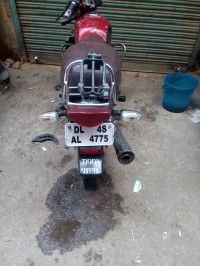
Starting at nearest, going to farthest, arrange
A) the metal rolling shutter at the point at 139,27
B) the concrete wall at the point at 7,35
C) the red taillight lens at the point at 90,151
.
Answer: the red taillight lens at the point at 90,151 < the metal rolling shutter at the point at 139,27 < the concrete wall at the point at 7,35

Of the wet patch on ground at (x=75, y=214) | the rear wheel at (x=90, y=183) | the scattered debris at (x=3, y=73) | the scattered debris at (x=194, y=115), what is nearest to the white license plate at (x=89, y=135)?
the rear wheel at (x=90, y=183)

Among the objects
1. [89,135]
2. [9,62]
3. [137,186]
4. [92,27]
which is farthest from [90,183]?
[9,62]

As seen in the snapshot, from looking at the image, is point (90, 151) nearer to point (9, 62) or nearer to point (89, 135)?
point (89, 135)

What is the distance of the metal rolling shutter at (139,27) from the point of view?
12.5ft

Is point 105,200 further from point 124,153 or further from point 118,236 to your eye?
point 124,153

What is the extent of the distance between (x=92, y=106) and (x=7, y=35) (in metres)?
3.60

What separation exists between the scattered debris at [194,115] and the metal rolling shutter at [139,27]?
3.90 ft

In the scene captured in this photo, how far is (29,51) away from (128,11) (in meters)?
1.92

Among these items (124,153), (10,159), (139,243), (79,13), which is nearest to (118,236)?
(139,243)

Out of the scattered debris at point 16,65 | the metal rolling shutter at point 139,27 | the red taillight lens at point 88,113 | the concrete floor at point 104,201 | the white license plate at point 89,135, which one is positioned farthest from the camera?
the scattered debris at point 16,65

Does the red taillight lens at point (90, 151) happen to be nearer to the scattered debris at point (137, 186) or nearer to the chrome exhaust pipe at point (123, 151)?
the chrome exhaust pipe at point (123, 151)

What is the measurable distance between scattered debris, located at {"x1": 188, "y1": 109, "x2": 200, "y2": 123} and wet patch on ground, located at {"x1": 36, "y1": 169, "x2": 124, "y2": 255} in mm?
1607

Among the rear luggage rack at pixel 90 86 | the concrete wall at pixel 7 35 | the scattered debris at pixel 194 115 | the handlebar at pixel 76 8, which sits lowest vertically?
the scattered debris at pixel 194 115

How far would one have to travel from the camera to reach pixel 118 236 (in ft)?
7.26
